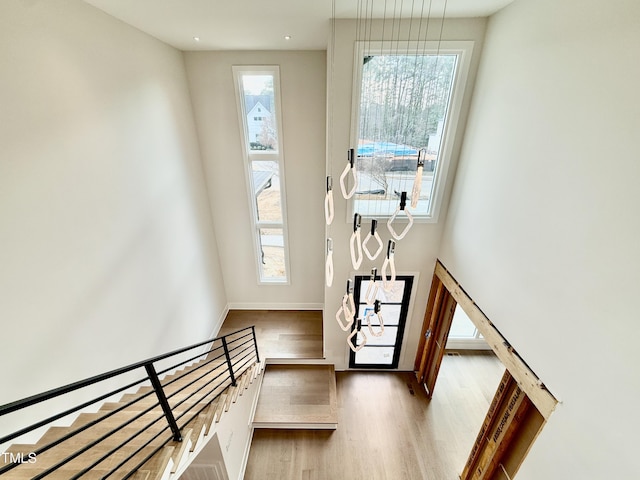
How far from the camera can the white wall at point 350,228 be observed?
3.13 m

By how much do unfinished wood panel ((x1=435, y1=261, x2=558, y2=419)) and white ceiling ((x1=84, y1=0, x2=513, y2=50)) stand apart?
10.3 feet

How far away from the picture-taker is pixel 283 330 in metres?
5.60

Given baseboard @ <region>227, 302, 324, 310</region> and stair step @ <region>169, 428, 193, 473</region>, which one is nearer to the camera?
stair step @ <region>169, 428, 193, 473</region>

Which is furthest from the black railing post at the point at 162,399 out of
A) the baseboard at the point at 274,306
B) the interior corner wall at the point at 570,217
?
the baseboard at the point at 274,306

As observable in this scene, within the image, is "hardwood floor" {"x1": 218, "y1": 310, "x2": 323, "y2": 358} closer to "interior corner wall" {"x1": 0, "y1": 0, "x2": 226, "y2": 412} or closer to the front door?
the front door

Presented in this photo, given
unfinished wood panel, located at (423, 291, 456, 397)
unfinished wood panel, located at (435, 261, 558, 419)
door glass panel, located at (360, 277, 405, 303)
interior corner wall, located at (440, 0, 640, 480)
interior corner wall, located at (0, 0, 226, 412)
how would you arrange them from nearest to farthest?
interior corner wall, located at (440, 0, 640, 480)
interior corner wall, located at (0, 0, 226, 412)
unfinished wood panel, located at (435, 261, 558, 419)
unfinished wood panel, located at (423, 291, 456, 397)
door glass panel, located at (360, 277, 405, 303)

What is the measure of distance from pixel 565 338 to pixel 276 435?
3966mm

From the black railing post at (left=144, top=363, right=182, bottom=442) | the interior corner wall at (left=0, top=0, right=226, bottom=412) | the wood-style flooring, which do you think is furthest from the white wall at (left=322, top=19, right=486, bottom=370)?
the black railing post at (left=144, top=363, right=182, bottom=442)

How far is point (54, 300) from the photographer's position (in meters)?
2.14

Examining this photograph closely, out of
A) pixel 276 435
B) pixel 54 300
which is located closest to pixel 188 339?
pixel 276 435

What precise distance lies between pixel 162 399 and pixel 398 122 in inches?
146

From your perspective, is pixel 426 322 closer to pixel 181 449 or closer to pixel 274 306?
pixel 274 306

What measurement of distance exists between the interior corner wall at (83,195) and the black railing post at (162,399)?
3.05 feet

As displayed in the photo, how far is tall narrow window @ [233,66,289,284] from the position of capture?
436 centimetres
